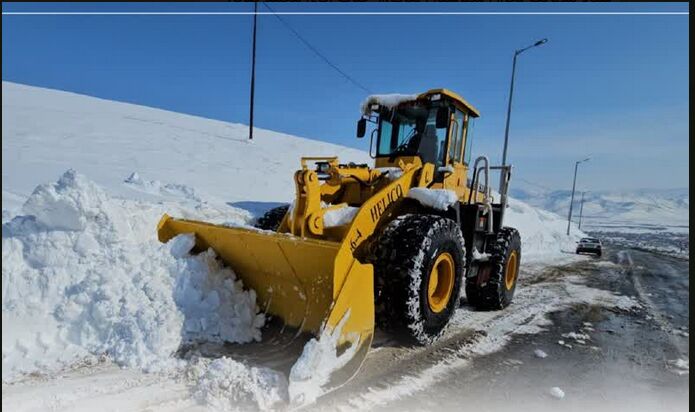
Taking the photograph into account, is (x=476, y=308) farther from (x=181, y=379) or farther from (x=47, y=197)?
(x=47, y=197)

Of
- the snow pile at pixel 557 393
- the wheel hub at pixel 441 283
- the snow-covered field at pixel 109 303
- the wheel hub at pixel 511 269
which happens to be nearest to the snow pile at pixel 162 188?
the snow-covered field at pixel 109 303

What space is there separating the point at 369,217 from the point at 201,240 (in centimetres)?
164

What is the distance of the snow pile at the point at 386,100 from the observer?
18.5 ft

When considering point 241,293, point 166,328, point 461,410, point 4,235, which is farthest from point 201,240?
point 461,410

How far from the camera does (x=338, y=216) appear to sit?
4312mm

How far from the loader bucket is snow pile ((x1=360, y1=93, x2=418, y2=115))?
2.69m

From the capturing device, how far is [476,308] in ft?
19.1

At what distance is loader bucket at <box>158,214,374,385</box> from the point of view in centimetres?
330

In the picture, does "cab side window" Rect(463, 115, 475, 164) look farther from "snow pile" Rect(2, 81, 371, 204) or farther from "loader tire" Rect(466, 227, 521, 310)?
"snow pile" Rect(2, 81, 371, 204)

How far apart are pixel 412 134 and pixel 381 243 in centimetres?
217

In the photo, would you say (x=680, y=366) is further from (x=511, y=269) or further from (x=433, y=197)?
(x=433, y=197)

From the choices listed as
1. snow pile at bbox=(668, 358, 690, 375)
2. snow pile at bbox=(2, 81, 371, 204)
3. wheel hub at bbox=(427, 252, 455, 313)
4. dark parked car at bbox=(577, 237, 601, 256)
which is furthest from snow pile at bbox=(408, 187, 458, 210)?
dark parked car at bbox=(577, 237, 601, 256)

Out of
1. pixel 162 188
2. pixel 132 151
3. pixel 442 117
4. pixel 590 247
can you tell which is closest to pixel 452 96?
pixel 442 117

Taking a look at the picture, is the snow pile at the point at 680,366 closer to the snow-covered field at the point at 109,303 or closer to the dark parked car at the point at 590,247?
the snow-covered field at the point at 109,303
